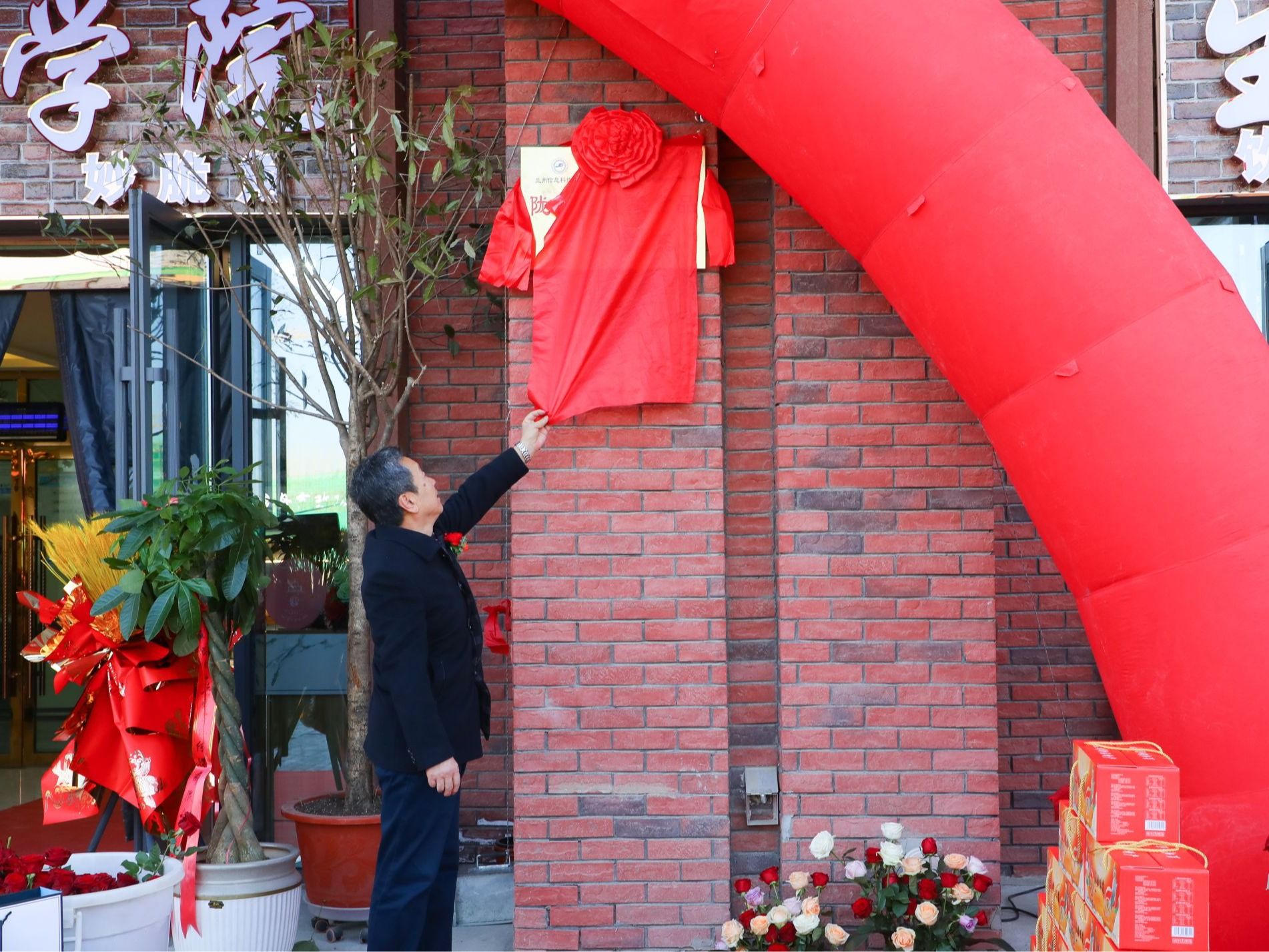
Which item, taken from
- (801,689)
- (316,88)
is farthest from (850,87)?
(316,88)

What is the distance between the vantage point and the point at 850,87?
3.13 metres

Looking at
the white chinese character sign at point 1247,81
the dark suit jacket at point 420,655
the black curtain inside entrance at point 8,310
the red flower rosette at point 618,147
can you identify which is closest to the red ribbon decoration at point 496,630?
the dark suit jacket at point 420,655

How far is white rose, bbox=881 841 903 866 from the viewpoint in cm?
361

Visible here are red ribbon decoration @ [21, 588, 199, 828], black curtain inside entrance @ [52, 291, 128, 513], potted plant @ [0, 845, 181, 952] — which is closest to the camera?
potted plant @ [0, 845, 181, 952]

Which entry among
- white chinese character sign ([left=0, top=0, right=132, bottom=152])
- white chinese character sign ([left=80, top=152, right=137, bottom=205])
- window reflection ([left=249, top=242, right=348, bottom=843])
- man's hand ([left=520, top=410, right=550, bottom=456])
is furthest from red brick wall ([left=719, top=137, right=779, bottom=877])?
white chinese character sign ([left=0, top=0, right=132, bottom=152])

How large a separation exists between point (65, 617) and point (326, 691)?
1376 millimetres

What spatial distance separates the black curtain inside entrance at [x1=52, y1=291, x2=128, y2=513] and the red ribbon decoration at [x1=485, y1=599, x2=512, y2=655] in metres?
1.97

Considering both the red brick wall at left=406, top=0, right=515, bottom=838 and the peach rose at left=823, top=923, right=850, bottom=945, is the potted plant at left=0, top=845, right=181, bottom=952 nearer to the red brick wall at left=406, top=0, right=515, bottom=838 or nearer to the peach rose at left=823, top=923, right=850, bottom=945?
the red brick wall at left=406, top=0, right=515, bottom=838

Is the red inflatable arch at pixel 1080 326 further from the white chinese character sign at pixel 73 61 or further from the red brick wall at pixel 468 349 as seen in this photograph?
the white chinese character sign at pixel 73 61

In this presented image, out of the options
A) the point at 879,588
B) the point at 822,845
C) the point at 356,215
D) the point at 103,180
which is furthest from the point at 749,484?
the point at 103,180

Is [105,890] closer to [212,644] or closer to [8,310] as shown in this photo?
[212,644]

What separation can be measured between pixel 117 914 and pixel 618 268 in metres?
2.51

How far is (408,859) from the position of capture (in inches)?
127

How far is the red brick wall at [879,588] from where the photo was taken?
12.7 feet
